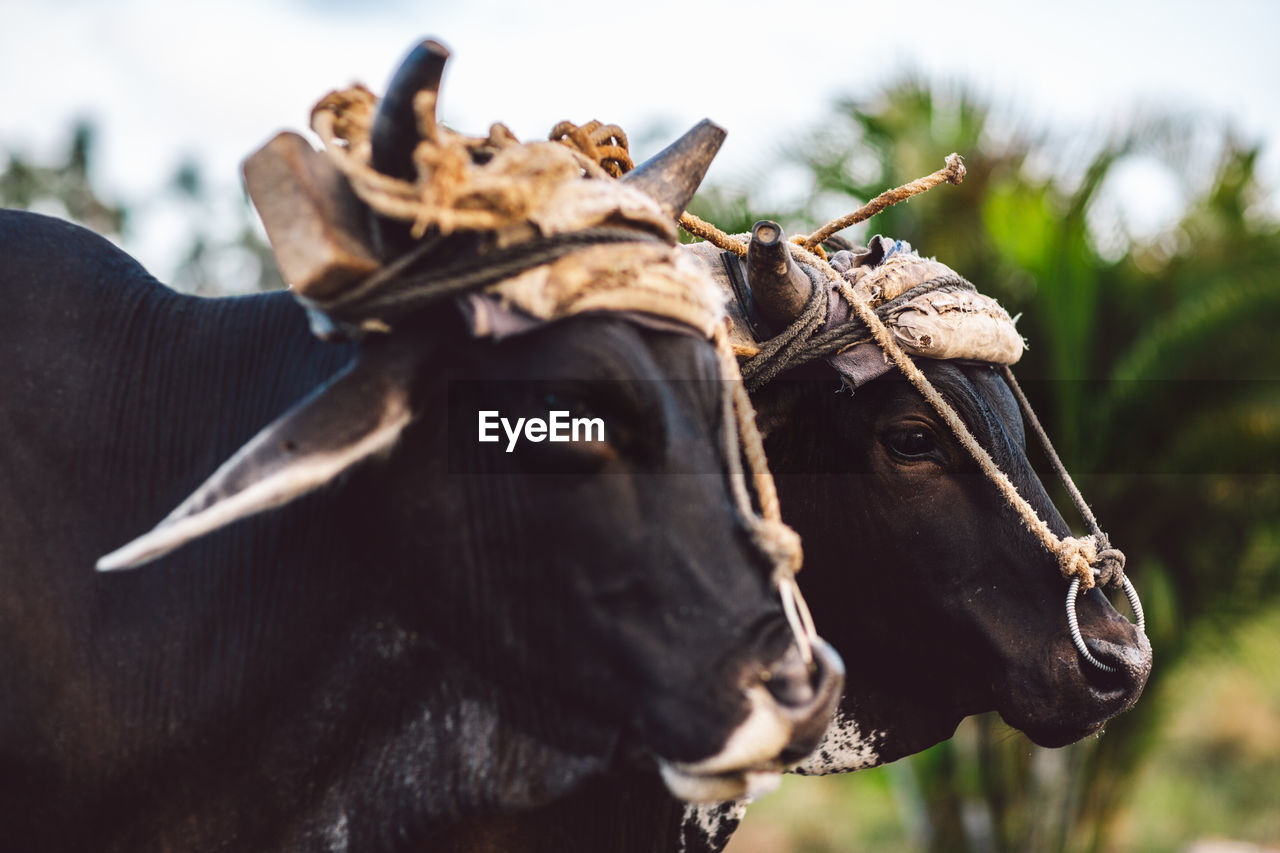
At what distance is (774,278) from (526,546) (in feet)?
3.79

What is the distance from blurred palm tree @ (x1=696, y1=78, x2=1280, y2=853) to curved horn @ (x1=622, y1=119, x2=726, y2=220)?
360 cm

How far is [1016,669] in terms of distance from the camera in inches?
114

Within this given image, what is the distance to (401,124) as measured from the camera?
2031 mm

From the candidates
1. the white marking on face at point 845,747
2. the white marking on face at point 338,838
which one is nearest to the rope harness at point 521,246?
the white marking on face at point 338,838

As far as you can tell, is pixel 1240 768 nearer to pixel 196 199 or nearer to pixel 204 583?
pixel 204 583

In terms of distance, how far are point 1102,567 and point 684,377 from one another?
4.72ft

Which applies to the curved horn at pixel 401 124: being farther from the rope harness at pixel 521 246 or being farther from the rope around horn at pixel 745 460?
the rope around horn at pixel 745 460

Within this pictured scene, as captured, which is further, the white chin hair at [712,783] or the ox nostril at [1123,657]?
the ox nostril at [1123,657]

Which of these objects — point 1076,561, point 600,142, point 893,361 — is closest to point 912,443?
point 893,361

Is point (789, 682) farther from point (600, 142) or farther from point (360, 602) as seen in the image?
point (600, 142)

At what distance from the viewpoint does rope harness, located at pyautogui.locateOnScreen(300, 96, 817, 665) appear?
203 cm

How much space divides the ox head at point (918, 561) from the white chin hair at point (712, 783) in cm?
113

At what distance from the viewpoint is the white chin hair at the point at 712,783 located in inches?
75.9

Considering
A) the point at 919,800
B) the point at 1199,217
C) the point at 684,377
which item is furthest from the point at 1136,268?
the point at 684,377
